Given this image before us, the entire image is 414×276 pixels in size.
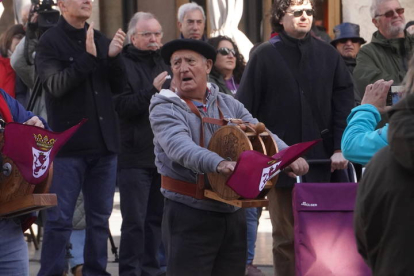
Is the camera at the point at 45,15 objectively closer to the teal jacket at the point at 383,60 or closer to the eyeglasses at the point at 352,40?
the teal jacket at the point at 383,60

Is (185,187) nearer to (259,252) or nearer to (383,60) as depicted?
(383,60)

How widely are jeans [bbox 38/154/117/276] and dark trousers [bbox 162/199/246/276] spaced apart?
6.58 feet

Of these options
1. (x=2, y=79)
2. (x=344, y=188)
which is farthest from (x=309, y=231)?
(x=2, y=79)

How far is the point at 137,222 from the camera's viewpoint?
7645mm

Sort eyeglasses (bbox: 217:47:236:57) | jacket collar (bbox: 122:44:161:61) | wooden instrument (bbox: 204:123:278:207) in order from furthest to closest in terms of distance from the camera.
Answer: eyeglasses (bbox: 217:47:236:57)
jacket collar (bbox: 122:44:161:61)
wooden instrument (bbox: 204:123:278:207)

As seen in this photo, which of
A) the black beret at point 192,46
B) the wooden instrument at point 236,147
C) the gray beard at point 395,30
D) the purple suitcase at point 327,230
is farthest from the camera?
the gray beard at point 395,30

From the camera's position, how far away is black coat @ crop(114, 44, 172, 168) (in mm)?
7574

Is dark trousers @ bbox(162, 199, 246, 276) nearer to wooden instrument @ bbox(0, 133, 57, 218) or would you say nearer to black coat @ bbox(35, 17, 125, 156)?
wooden instrument @ bbox(0, 133, 57, 218)

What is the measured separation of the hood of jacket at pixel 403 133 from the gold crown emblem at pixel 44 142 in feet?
7.03

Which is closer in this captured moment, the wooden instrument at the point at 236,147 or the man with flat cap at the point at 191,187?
the wooden instrument at the point at 236,147

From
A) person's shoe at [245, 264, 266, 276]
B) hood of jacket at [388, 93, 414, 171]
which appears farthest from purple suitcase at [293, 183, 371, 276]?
hood of jacket at [388, 93, 414, 171]

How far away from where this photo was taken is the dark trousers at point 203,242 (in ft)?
17.1

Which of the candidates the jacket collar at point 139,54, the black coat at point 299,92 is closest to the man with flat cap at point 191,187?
the black coat at point 299,92

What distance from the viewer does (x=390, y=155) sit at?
9.80 ft
